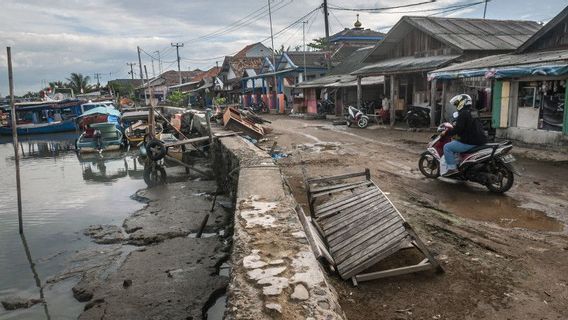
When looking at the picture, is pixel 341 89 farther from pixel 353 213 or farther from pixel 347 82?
pixel 353 213

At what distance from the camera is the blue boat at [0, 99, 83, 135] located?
3009 centimetres

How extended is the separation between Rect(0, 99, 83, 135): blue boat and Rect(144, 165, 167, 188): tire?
63.5 ft

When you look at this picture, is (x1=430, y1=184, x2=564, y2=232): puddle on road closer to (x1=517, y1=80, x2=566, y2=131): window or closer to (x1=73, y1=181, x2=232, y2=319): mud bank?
(x1=73, y1=181, x2=232, y2=319): mud bank

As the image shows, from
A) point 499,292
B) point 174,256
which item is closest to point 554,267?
point 499,292

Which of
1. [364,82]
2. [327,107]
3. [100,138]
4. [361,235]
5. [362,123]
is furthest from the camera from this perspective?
[327,107]

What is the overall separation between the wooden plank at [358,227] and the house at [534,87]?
25.5ft

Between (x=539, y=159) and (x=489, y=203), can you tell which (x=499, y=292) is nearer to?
(x=489, y=203)

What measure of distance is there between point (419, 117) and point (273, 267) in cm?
1498

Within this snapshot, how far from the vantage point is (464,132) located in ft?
23.7

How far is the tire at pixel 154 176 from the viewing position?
12562mm

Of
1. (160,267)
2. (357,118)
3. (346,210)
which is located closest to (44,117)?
(357,118)

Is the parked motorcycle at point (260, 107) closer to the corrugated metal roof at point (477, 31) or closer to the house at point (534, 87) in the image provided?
the corrugated metal roof at point (477, 31)

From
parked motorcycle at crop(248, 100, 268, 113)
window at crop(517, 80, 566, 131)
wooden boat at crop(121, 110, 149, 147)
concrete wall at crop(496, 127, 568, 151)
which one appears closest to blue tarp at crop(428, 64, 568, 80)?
window at crop(517, 80, 566, 131)

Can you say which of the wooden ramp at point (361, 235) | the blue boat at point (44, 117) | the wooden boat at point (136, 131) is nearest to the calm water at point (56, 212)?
the wooden boat at point (136, 131)
